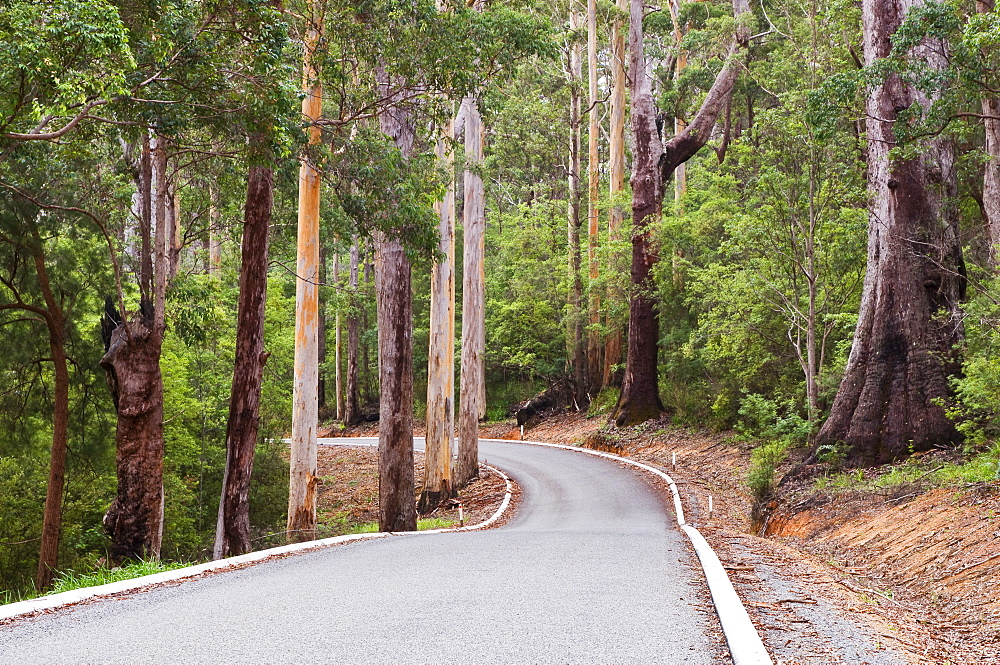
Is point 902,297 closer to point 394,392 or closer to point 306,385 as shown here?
point 394,392

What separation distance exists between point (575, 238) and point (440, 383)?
19.2 meters

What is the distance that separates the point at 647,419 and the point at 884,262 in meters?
15.5

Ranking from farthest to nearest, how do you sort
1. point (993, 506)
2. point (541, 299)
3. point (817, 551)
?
point (541, 299) < point (817, 551) < point (993, 506)

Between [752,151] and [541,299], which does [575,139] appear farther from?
[752,151]

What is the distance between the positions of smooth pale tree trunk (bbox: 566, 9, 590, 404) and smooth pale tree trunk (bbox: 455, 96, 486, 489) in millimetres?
11040

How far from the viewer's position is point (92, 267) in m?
17.4

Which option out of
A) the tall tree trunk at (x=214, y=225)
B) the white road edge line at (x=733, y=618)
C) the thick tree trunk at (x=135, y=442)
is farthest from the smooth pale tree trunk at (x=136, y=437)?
the white road edge line at (x=733, y=618)

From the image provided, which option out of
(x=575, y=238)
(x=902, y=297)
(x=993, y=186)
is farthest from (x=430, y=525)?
(x=575, y=238)

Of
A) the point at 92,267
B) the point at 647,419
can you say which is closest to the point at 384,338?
the point at 92,267

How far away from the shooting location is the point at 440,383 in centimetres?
2247

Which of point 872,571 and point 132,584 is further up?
point 132,584

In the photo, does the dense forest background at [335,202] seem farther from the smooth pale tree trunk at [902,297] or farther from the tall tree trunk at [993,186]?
the smooth pale tree trunk at [902,297]

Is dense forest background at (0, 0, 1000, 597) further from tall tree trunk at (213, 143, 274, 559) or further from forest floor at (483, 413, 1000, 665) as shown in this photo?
forest floor at (483, 413, 1000, 665)

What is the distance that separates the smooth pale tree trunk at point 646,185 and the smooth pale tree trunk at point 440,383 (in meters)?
8.67
